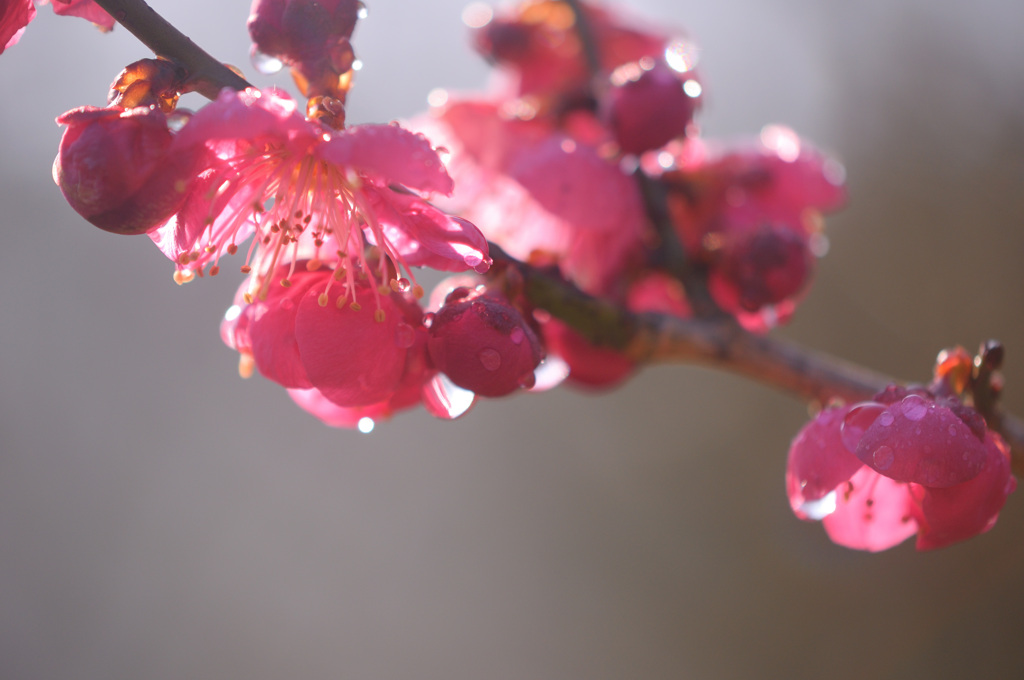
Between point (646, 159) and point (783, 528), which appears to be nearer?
point (646, 159)

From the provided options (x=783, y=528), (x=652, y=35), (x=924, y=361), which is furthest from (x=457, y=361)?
(x=924, y=361)

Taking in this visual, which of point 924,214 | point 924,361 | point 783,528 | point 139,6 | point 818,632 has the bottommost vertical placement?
point 818,632

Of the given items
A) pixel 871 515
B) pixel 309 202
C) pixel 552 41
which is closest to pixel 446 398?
pixel 309 202

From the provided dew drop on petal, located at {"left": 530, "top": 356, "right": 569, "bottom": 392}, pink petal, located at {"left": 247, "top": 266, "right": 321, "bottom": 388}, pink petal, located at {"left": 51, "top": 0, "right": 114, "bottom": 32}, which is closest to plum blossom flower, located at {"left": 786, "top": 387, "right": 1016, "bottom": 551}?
dew drop on petal, located at {"left": 530, "top": 356, "right": 569, "bottom": 392}

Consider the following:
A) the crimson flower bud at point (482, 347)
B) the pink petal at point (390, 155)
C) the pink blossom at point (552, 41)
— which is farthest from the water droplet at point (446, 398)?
the pink blossom at point (552, 41)

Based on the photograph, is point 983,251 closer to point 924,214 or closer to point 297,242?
point 924,214

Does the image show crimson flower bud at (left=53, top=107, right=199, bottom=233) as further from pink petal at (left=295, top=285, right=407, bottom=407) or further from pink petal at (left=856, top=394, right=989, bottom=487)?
pink petal at (left=856, top=394, right=989, bottom=487)
